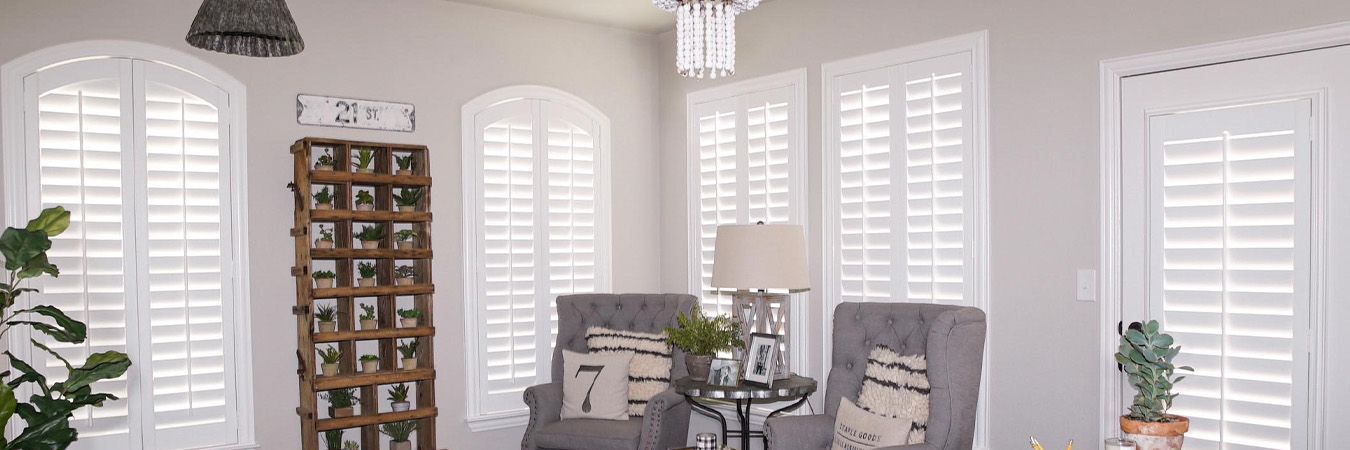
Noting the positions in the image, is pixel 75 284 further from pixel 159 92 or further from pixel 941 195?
pixel 941 195

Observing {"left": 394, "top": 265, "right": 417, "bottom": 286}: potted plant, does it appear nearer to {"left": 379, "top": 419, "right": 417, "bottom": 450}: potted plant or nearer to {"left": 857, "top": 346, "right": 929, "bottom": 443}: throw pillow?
{"left": 379, "top": 419, "right": 417, "bottom": 450}: potted plant

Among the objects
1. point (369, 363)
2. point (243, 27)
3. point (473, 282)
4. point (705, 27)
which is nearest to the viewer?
point (243, 27)

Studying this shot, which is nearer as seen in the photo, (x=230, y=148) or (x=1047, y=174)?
(x=1047, y=174)

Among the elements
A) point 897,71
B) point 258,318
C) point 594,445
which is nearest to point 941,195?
point 897,71

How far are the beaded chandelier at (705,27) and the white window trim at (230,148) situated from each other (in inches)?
89.9

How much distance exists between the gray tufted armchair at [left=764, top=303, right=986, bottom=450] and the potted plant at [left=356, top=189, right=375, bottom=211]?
6.72 ft

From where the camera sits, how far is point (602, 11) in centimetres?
486

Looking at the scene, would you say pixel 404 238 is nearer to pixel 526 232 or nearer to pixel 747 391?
pixel 526 232

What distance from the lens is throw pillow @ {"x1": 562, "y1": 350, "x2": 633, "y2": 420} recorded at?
422 centimetres

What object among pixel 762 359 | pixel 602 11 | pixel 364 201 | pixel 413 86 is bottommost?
pixel 762 359

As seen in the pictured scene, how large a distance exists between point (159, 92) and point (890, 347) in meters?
3.14

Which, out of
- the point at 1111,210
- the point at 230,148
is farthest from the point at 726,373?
the point at 230,148

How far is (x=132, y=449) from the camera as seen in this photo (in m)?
3.77

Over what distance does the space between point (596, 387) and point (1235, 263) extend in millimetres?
2585
